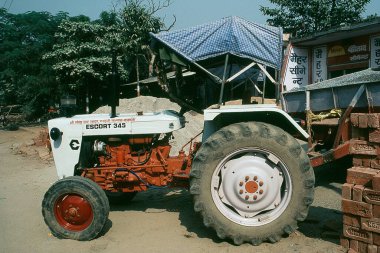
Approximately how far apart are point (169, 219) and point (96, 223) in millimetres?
1120

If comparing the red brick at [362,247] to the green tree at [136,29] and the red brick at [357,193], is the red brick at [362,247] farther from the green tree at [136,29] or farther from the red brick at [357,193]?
the green tree at [136,29]

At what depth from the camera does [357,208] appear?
344 cm

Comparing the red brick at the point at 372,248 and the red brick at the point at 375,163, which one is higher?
the red brick at the point at 375,163

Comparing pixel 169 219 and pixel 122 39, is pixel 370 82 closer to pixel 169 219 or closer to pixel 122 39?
pixel 169 219

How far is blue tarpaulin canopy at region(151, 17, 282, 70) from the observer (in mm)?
4395

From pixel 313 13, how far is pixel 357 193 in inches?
826

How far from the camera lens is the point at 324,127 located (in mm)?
5254

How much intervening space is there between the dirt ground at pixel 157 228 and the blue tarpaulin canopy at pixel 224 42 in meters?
2.11

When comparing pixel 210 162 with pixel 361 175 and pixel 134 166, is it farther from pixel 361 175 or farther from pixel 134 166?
pixel 361 175

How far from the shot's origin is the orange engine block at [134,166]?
465cm

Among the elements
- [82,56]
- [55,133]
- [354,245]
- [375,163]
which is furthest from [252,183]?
[82,56]

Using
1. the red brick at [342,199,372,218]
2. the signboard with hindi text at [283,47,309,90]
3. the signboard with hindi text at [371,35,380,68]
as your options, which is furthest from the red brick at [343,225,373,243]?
the signboard with hindi text at [283,47,309,90]

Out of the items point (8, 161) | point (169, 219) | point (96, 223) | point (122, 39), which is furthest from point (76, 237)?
point (122, 39)

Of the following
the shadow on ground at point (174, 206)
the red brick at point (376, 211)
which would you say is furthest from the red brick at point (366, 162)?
the shadow on ground at point (174, 206)
